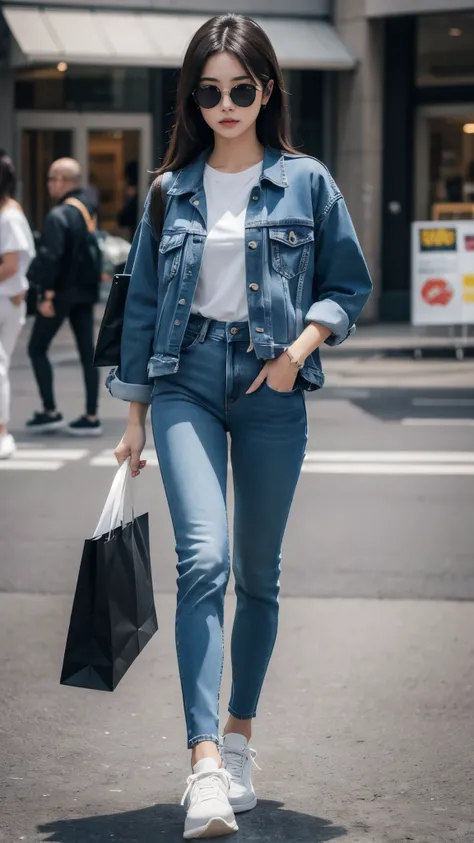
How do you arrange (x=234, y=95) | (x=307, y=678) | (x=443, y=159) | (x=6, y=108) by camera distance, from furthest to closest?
(x=443, y=159) → (x=6, y=108) → (x=307, y=678) → (x=234, y=95)

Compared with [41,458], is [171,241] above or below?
above

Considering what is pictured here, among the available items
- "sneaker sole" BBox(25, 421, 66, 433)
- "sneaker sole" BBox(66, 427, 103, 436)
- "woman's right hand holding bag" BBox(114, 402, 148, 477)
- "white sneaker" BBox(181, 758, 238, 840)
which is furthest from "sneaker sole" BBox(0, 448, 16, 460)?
"white sneaker" BBox(181, 758, 238, 840)

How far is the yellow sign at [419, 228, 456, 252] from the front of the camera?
1612cm

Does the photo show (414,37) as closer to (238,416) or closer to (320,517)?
(320,517)

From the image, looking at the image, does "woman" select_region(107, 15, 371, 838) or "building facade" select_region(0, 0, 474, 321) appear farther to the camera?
"building facade" select_region(0, 0, 474, 321)


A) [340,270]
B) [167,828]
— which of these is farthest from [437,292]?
[167,828]

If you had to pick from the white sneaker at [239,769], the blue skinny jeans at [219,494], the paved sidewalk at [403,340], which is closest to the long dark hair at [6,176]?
the blue skinny jeans at [219,494]

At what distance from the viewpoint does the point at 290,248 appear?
12.2 feet

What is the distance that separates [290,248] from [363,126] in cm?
1679

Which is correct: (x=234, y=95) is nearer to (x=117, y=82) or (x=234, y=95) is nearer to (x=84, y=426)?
(x=84, y=426)

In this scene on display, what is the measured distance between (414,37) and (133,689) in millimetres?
17048

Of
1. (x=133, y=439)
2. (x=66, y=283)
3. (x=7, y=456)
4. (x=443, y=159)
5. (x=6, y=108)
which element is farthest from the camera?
(x=443, y=159)

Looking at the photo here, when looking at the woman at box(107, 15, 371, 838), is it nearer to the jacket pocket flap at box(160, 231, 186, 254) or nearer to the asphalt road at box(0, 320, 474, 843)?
the jacket pocket flap at box(160, 231, 186, 254)

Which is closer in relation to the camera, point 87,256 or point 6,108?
point 87,256
